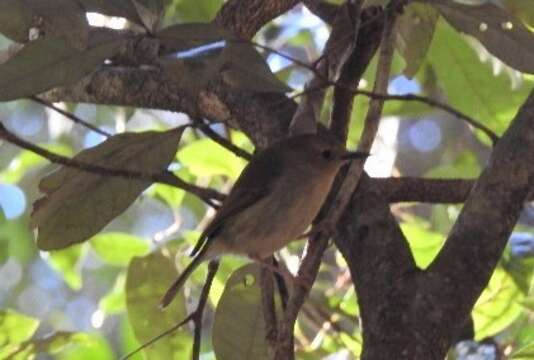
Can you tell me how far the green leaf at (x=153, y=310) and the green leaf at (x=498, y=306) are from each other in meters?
0.50

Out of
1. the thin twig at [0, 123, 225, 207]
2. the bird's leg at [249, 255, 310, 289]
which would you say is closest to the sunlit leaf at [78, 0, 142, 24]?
the thin twig at [0, 123, 225, 207]

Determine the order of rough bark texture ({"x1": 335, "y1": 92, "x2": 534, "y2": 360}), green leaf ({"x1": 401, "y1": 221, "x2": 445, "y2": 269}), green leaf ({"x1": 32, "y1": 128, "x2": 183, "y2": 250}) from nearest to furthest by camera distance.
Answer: rough bark texture ({"x1": 335, "y1": 92, "x2": 534, "y2": 360}) < green leaf ({"x1": 32, "y1": 128, "x2": 183, "y2": 250}) < green leaf ({"x1": 401, "y1": 221, "x2": 445, "y2": 269})

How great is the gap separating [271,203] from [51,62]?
63 centimetres

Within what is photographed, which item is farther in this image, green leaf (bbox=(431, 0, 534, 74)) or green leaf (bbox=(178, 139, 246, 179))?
green leaf (bbox=(178, 139, 246, 179))

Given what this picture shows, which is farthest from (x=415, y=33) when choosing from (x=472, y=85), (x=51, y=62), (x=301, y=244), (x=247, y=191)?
(x=301, y=244)

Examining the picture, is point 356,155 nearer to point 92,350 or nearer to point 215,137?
point 215,137

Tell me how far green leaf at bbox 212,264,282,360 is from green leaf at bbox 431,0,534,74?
1.58 ft

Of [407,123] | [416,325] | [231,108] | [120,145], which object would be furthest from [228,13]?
[407,123]

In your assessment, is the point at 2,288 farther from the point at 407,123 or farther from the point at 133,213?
the point at 407,123

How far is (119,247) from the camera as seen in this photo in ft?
7.29

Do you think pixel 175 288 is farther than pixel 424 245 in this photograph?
No

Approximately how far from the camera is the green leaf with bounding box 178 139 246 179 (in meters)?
2.09

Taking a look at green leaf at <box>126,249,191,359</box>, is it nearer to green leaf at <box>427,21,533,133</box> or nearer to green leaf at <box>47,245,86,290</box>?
green leaf at <box>47,245,86,290</box>

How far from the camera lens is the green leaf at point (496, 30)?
1362 millimetres
